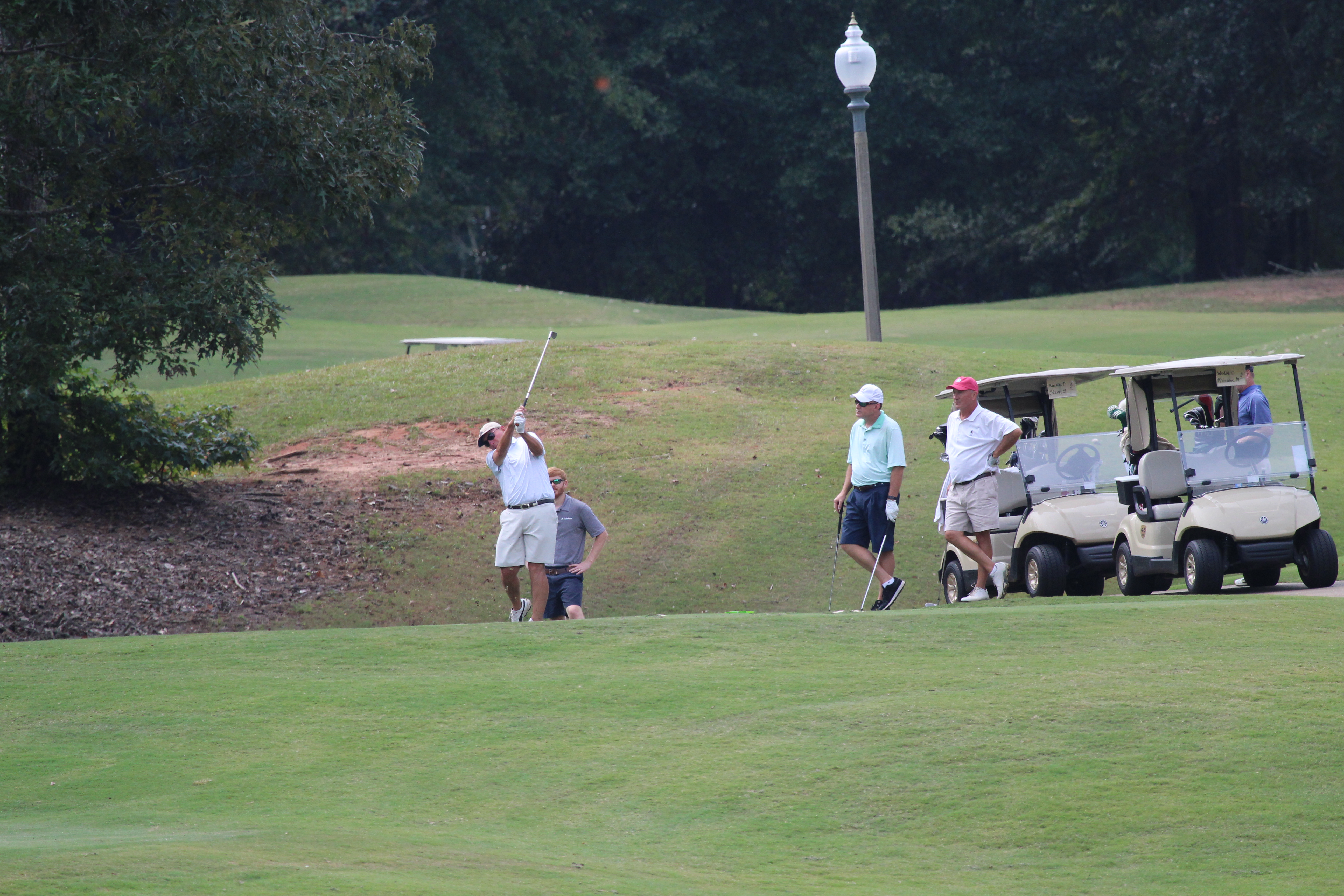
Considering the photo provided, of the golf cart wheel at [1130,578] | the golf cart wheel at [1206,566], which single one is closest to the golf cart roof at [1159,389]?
the golf cart wheel at [1130,578]

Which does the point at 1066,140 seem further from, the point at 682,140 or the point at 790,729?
the point at 790,729

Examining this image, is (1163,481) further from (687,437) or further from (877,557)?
(687,437)

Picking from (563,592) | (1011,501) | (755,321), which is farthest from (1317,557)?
(755,321)

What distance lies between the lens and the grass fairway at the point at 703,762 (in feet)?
18.6

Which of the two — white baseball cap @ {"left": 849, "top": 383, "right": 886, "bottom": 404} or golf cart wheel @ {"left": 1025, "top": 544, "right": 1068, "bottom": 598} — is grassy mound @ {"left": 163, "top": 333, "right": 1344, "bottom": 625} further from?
white baseball cap @ {"left": 849, "top": 383, "right": 886, "bottom": 404}

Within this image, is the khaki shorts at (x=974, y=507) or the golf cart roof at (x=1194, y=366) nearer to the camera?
the golf cart roof at (x=1194, y=366)

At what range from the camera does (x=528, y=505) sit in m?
12.2

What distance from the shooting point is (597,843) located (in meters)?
6.15

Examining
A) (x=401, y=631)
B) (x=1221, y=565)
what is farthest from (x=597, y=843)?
(x=1221, y=565)

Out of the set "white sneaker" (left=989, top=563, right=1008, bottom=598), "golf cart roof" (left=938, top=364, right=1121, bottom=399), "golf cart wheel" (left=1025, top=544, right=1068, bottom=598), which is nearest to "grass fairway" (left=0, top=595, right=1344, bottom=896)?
"white sneaker" (left=989, top=563, right=1008, bottom=598)

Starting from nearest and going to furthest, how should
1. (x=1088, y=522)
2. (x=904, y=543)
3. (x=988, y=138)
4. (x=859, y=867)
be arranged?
(x=859, y=867) < (x=1088, y=522) < (x=904, y=543) < (x=988, y=138)

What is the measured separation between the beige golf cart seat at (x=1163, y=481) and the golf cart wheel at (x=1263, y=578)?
2.92 feet

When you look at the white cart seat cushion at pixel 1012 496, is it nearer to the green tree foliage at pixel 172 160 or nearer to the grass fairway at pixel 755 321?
the green tree foliage at pixel 172 160

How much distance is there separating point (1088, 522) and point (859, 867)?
23.1 feet
